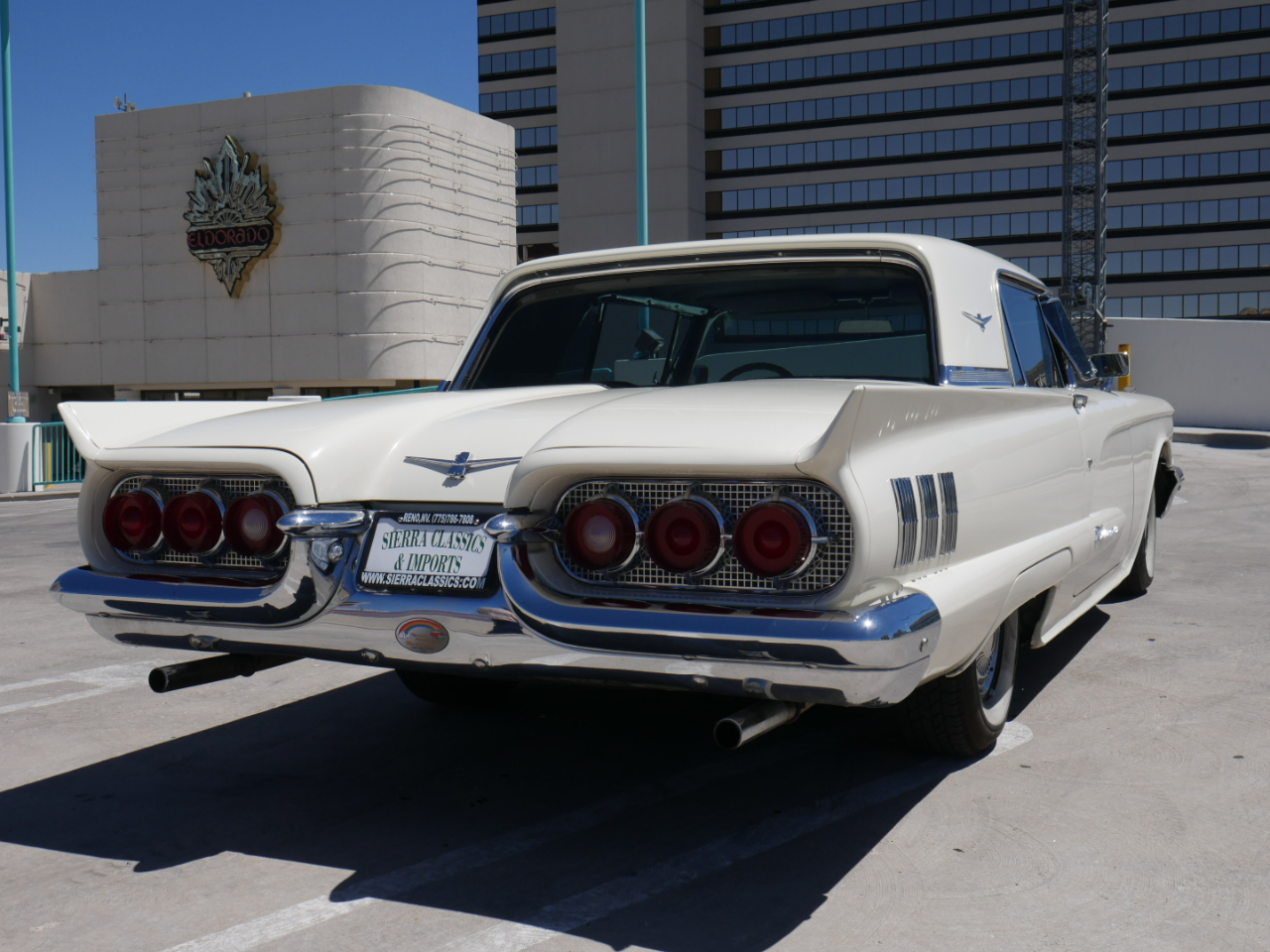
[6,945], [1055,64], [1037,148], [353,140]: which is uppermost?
[1055,64]

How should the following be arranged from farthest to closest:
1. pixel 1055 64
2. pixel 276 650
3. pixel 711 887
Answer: pixel 1055 64
pixel 276 650
pixel 711 887

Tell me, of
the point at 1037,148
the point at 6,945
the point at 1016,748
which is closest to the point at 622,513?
the point at 6,945

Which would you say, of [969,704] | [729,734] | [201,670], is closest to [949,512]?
[729,734]

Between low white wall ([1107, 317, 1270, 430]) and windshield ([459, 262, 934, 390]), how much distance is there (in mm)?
26413

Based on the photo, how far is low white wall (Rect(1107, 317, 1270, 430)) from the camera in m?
27.9

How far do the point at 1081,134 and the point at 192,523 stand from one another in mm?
65055

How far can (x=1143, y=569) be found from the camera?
266 inches

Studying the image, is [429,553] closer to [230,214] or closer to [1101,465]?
[1101,465]

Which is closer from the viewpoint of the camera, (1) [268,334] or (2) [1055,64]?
(1) [268,334]

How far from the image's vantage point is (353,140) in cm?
3669

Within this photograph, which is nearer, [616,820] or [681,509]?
[681,509]

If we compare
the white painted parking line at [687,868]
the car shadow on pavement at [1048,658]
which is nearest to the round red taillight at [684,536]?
the white painted parking line at [687,868]

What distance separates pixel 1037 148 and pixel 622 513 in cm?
7471

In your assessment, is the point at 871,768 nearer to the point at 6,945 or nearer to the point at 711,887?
the point at 711,887
